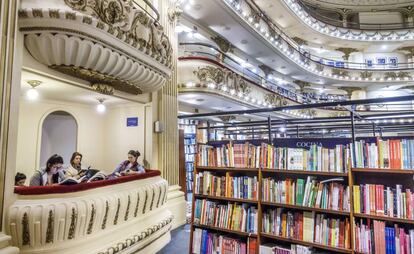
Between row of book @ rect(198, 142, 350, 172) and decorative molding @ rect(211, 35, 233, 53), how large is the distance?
7.12 meters

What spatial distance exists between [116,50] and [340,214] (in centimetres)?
274

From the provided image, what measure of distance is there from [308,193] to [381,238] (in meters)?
0.67

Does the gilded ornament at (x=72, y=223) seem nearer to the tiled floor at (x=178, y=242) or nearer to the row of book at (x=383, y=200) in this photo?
the tiled floor at (x=178, y=242)

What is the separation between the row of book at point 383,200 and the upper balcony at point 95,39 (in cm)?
267

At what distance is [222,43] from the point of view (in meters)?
9.97

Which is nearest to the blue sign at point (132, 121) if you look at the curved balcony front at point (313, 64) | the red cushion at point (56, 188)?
the red cushion at point (56, 188)

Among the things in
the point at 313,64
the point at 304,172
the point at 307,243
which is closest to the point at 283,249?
the point at 307,243

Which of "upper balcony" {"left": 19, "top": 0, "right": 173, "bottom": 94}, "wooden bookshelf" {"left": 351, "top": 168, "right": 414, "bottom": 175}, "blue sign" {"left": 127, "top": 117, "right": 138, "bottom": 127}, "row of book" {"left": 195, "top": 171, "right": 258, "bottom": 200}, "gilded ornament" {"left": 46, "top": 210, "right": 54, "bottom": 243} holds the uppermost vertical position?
"upper balcony" {"left": 19, "top": 0, "right": 173, "bottom": 94}

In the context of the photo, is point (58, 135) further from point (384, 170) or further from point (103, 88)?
point (384, 170)

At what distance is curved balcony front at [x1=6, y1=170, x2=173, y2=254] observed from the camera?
219 centimetres

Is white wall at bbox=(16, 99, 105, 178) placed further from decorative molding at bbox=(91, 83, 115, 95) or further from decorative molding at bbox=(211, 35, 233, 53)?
decorative molding at bbox=(211, 35, 233, 53)

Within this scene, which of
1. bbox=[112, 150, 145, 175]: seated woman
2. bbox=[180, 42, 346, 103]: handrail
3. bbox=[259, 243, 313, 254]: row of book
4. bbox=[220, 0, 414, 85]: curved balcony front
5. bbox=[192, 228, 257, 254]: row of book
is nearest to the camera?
bbox=[259, 243, 313, 254]: row of book

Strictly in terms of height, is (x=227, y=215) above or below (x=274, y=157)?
below

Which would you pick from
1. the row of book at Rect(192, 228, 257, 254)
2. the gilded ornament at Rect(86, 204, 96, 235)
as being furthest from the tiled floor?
the gilded ornament at Rect(86, 204, 96, 235)
